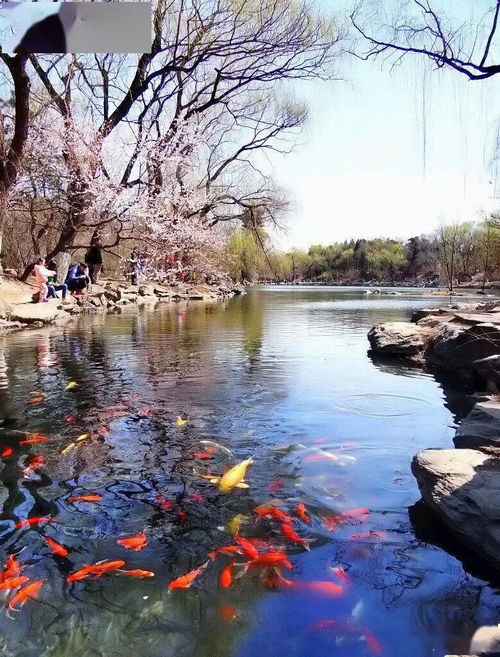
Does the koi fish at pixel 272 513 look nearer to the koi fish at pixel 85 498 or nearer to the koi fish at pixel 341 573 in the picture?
the koi fish at pixel 341 573

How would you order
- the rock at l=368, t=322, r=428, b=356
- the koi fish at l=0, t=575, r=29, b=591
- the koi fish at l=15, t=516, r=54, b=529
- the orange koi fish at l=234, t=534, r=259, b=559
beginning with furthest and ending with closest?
the rock at l=368, t=322, r=428, b=356 → the koi fish at l=15, t=516, r=54, b=529 → the orange koi fish at l=234, t=534, r=259, b=559 → the koi fish at l=0, t=575, r=29, b=591

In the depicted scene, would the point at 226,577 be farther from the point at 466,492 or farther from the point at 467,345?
the point at 467,345

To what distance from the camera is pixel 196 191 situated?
Result: 2481cm

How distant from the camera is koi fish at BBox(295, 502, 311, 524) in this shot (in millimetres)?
3418

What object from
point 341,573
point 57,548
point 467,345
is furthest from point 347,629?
point 467,345

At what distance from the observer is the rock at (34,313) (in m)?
13.4

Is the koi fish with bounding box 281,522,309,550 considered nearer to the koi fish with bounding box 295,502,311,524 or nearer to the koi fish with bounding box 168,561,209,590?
the koi fish with bounding box 295,502,311,524

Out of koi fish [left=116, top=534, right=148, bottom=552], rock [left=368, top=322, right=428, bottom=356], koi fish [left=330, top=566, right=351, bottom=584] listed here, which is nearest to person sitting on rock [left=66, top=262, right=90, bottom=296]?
rock [left=368, top=322, right=428, bottom=356]

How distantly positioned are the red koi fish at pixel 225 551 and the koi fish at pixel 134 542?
403 mm

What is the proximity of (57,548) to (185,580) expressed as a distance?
817 mm

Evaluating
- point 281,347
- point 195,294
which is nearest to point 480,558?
point 281,347

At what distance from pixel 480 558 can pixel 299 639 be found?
122cm

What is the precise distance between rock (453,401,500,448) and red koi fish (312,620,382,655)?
87.8 inches

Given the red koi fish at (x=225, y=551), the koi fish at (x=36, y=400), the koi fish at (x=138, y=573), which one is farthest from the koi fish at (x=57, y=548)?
the koi fish at (x=36, y=400)
